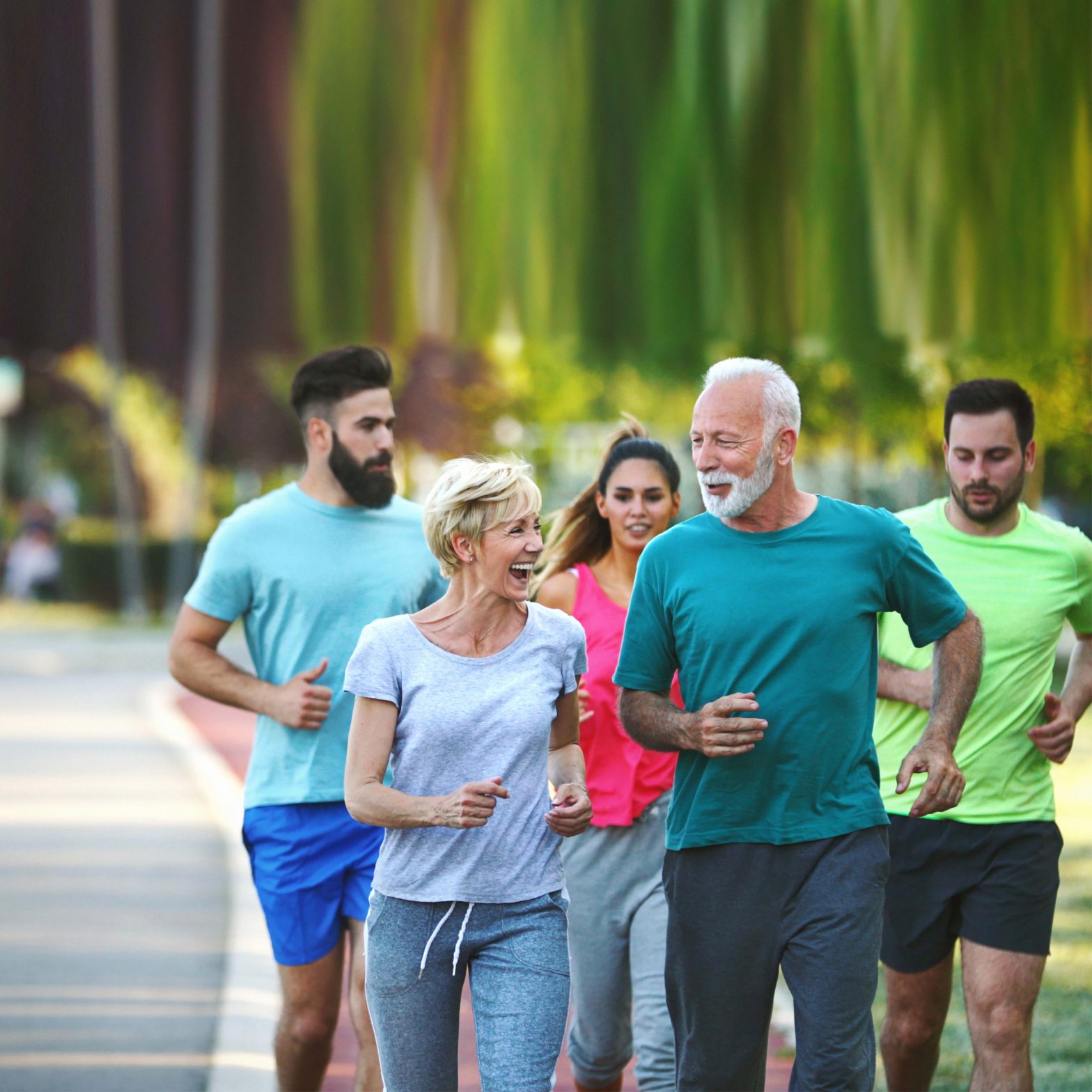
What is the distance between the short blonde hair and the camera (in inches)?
168

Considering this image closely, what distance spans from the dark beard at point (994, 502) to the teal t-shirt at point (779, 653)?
865 millimetres

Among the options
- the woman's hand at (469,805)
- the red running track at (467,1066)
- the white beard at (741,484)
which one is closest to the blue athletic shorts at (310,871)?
the red running track at (467,1066)

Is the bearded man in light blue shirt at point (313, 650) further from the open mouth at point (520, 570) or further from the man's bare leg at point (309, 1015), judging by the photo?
the open mouth at point (520, 570)

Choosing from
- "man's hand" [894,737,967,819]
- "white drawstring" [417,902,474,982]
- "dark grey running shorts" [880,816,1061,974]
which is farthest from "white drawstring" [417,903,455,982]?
"dark grey running shorts" [880,816,1061,974]

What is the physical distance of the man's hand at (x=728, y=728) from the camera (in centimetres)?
416

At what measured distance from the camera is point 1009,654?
5.15 meters

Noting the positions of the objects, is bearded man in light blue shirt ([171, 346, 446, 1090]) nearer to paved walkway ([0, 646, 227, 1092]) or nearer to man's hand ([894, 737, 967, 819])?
paved walkway ([0, 646, 227, 1092])

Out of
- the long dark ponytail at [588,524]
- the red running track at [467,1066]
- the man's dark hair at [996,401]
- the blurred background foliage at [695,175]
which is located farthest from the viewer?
the blurred background foliage at [695,175]

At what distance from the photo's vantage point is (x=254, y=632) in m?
5.53

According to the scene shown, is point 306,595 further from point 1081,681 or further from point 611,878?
point 1081,681

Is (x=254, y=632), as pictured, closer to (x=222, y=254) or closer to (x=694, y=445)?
(x=694, y=445)

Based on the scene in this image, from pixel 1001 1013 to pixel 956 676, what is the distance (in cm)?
106

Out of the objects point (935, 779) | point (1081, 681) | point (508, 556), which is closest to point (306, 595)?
point (508, 556)

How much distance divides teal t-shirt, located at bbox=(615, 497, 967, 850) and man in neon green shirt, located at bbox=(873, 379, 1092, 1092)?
0.82m
